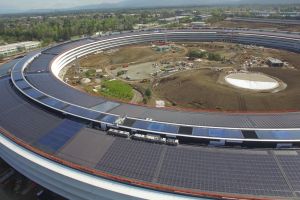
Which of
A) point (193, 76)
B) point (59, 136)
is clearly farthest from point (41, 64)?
point (59, 136)

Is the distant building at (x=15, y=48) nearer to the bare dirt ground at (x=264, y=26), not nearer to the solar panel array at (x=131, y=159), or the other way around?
the solar panel array at (x=131, y=159)

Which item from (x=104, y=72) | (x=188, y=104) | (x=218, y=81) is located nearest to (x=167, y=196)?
(x=188, y=104)

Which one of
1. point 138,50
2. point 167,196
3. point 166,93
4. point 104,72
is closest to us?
point 167,196

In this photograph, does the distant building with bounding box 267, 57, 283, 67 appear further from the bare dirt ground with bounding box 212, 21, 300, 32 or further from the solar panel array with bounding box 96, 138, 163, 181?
the bare dirt ground with bounding box 212, 21, 300, 32

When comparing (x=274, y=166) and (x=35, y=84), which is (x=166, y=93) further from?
(x=274, y=166)

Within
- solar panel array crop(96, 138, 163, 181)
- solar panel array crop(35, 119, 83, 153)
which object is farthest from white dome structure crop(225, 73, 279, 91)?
solar panel array crop(35, 119, 83, 153)

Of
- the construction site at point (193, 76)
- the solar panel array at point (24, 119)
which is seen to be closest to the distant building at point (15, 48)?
the construction site at point (193, 76)

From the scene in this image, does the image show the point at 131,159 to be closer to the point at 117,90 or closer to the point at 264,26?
the point at 117,90
